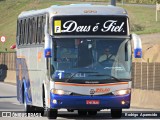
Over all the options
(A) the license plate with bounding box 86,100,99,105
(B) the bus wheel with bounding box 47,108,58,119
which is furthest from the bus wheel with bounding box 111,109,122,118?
(B) the bus wheel with bounding box 47,108,58,119

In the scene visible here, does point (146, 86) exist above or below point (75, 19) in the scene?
below

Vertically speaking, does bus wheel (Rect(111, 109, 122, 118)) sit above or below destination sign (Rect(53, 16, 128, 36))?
below

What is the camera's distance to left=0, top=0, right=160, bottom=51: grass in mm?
70319

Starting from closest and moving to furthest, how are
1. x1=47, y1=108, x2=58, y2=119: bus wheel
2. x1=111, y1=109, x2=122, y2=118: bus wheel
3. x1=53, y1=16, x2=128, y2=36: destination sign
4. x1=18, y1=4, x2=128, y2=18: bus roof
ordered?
x1=53, y1=16, x2=128, y2=36: destination sign, x1=18, y1=4, x2=128, y2=18: bus roof, x1=47, y1=108, x2=58, y2=119: bus wheel, x1=111, y1=109, x2=122, y2=118: bus wheel

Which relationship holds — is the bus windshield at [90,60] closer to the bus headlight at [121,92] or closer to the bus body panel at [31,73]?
the bus headlight at [121,92]

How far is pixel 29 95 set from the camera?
2370 centimetres

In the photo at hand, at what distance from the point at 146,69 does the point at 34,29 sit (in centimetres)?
868

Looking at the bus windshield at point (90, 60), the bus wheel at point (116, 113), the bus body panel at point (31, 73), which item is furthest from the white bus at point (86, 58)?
the bus wheel at point (116, 113)

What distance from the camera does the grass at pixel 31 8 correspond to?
70319 mm

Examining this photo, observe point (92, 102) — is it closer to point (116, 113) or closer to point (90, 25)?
point (116, 113)

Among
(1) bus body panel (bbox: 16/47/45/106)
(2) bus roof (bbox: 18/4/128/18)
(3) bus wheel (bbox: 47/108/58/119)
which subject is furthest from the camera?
(1) bus body panel (bbox: 16/47/45/106)

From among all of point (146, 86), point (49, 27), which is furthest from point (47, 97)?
point (146, 86)

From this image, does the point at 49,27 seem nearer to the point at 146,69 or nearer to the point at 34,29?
the point at 34,29

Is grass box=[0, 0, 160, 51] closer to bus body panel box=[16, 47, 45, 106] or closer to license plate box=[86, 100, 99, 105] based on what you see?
bus body panel box=[16, 47, 45, 106]
